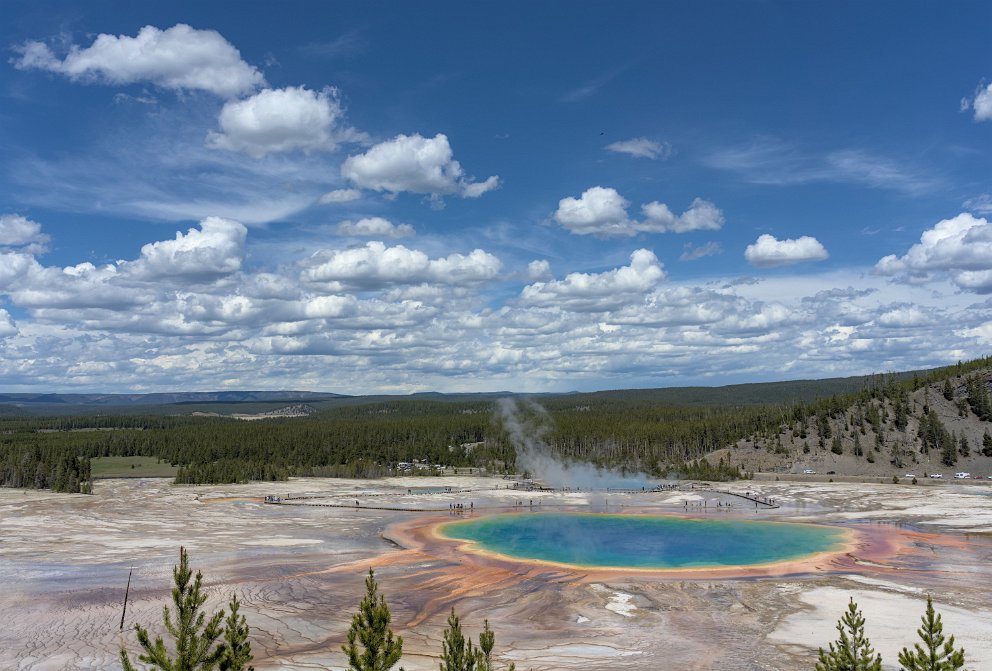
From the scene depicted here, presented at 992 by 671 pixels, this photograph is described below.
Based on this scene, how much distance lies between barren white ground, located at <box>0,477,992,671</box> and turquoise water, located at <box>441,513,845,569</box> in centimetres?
579

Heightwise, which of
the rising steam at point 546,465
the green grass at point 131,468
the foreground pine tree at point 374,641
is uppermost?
the foreground pine tree at point 374,641

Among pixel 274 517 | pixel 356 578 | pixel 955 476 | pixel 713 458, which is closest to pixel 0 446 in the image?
pixel 274 517

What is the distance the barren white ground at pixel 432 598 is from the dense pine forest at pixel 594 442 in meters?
45.6

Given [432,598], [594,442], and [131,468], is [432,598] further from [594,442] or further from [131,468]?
[131,468]

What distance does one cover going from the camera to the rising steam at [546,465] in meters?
105

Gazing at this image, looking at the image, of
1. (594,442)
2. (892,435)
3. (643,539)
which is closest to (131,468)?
(594,442)

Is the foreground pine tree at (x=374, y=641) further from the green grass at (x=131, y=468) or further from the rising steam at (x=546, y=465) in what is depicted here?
the green grass at (x=131, y=468)

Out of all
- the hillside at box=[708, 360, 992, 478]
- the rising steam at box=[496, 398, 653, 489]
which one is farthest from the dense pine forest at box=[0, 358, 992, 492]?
the rising steam at box=[496, 398, 653, 489]

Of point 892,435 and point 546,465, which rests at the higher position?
point 892,435

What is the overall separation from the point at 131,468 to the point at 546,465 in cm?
7467

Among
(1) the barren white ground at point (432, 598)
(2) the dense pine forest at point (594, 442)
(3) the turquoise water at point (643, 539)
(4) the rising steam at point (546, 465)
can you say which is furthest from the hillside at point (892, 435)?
(3) the turquoise water at point (643, 539)

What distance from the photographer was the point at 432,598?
3403 cm

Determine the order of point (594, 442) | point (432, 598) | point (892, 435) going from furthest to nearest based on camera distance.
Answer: point (594, 442)
point (892, 435)
point (432, 598)

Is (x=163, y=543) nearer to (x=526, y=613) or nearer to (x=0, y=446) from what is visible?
(x=526, y=613)
